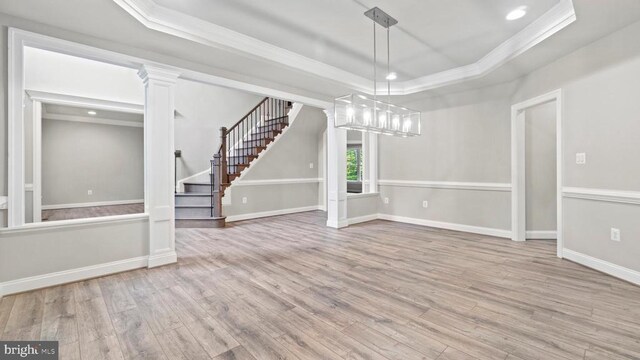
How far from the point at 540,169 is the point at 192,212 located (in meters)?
6.48

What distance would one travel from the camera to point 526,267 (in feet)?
11.1

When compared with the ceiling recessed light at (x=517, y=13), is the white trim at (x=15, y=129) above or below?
below

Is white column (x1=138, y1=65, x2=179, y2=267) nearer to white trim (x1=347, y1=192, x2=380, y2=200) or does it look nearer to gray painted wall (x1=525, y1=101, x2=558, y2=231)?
white trim (x1=347, y1=192, x2=380, y2=200)

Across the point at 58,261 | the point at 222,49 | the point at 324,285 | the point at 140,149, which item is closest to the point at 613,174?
the point at 324,285

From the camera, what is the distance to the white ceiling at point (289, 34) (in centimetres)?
255

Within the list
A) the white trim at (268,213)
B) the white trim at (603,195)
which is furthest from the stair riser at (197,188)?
the white trim at (603,195)

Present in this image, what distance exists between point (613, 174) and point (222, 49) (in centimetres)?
457

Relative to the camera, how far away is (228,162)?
7.04m

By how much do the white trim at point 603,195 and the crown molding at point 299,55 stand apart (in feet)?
5.99

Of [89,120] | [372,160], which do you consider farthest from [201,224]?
[89,120]

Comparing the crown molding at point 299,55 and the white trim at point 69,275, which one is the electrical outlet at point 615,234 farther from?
the white trim at point 69,275

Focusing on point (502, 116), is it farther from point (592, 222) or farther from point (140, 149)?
point (140, 149)

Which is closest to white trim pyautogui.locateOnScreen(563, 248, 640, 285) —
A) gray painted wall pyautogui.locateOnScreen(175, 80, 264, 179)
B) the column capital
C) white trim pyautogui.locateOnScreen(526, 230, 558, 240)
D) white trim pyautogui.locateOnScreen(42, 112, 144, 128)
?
white trim pyautogui.locateOnScreen(526, 230, 558, 240)

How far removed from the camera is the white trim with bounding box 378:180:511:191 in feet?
16.1
